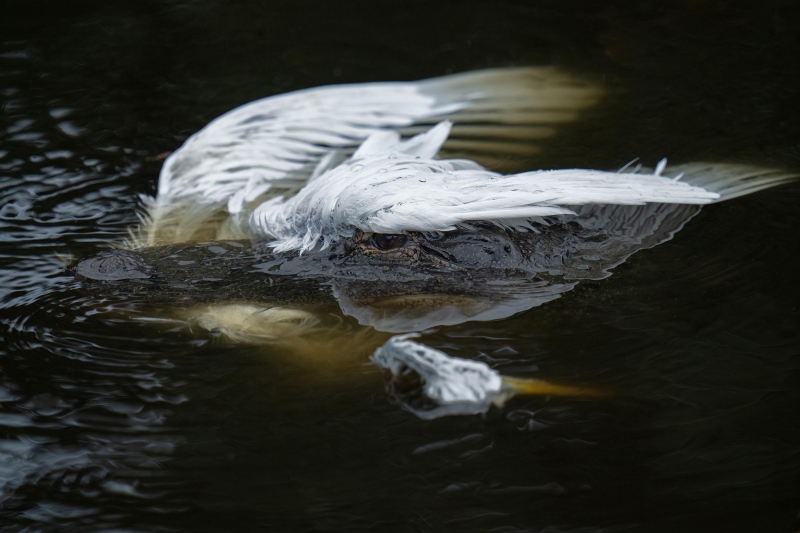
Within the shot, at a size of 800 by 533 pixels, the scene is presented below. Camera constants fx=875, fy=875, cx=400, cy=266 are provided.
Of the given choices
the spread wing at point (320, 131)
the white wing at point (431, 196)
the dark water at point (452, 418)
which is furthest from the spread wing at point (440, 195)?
the spread wing at point (320, 131)

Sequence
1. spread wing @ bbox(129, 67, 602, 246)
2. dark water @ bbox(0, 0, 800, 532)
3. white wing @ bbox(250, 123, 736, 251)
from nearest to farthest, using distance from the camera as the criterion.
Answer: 1. dark water @ bbox(0, 0, 800, 532)
2. white wing @ bbox(250, 123, 736, 251)
3. spread wing @ bbox(129, 67, 602, 246)

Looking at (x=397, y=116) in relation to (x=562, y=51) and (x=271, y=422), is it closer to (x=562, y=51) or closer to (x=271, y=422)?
(x=562, y=51)

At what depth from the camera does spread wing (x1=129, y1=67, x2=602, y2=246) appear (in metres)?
3.81

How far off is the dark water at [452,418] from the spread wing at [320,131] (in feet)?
0.64

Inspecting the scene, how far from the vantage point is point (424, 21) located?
5484 mm

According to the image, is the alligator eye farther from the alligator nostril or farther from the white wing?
the alligator nostril

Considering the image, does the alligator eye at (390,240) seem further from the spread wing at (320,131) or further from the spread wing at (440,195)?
the spread wing at (320,131)

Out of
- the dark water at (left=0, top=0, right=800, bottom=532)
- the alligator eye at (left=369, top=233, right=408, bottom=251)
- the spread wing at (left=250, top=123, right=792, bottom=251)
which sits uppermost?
the spread wing at (left=250, top=123, right=792, bottom=251)

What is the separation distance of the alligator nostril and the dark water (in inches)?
3.6

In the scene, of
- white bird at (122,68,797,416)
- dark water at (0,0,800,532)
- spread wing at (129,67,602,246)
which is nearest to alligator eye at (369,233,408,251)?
white bird at (122,68,797,416)

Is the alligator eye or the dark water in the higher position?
the alligator eye

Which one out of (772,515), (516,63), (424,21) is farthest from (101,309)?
(424,21)

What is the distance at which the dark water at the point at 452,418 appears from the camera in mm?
2199

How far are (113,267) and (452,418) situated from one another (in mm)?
1400
